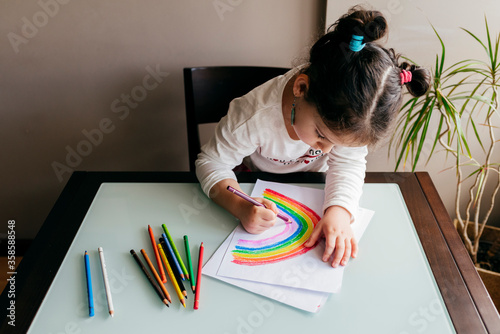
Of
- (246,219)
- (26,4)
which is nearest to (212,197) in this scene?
(246,219)

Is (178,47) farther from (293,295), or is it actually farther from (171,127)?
(293,295)

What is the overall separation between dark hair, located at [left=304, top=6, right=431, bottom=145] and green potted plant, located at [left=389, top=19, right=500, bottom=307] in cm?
45

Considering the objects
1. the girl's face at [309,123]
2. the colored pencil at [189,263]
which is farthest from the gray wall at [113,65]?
the colored pencil at [189,263]

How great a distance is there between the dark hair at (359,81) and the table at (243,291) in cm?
23

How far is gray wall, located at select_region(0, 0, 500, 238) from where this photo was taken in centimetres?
125

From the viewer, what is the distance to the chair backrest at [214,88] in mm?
→ 1178

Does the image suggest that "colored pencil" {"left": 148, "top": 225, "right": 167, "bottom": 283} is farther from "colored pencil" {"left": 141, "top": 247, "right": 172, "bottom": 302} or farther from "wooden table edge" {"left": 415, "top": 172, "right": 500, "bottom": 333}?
"wooden table edge" {"left": 415, "top": 172, "right": 500, "bottom": 333}

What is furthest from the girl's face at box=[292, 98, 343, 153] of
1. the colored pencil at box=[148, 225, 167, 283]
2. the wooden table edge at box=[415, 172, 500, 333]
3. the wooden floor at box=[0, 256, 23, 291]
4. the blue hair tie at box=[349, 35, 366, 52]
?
the wooden floor at box=[0, 256, 23, 291]

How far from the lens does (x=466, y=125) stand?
1417 millimetres

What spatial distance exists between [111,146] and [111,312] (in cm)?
98

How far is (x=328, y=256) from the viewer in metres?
0.77

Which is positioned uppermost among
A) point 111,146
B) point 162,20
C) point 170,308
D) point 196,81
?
point 162,20

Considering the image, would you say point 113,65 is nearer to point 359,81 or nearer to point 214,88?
point 214,88

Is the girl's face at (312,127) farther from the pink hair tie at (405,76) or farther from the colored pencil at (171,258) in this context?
the colored pencil at (171,258)
